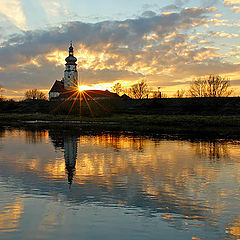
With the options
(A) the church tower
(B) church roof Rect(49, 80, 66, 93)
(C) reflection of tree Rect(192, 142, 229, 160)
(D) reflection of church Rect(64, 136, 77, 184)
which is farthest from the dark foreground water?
(B) church roof Rect(49, 80, 66, 93)

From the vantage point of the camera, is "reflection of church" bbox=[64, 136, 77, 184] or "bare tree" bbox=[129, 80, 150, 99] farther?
"bare tree" bbox=[129, 80, 150, 99]

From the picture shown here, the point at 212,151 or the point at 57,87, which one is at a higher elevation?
the point at 57,87

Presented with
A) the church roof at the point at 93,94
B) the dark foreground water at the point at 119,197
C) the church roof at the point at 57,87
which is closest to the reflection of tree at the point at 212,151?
the dark foreground water at the point at 119,197

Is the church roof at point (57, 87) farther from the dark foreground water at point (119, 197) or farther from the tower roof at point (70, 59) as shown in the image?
the dark foreground water at point (119, 197)

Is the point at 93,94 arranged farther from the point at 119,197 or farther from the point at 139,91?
the point at 119,197

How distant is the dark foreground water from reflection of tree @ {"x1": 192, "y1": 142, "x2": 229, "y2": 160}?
91 centimetres

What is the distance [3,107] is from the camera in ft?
359

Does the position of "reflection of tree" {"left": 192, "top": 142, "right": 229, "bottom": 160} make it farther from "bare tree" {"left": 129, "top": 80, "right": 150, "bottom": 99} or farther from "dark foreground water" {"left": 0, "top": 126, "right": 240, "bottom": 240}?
"bare tree" {"left": 129, "top": 80, "right": 150, "bottom": 99}

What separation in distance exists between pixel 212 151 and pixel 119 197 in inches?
545

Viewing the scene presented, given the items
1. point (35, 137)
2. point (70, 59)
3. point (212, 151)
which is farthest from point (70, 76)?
point (212, 151)

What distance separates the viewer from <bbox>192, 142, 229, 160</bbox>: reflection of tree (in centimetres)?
2056

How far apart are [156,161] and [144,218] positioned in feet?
30.8

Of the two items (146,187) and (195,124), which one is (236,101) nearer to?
(195,124)

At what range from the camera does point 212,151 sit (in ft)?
74.9
